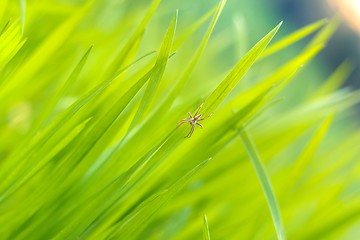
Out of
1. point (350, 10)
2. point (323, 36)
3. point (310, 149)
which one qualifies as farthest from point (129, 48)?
point (350, 10)

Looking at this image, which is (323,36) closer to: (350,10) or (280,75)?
(280,75)

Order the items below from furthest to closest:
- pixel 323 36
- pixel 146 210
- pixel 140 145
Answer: pixel 323 36 → pixel 140 145 → pixel 146 210

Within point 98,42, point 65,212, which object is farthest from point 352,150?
point 65,212

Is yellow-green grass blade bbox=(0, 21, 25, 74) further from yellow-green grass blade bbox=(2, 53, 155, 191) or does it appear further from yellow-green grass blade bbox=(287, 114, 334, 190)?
yellow-green grass blade bbox=(287, 114, 334, 190)

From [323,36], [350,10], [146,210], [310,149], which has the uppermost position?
[350,10]

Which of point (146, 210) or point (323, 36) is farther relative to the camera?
point (323, 36)

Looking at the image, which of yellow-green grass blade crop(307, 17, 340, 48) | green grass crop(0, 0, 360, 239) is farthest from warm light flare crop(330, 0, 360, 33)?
green grass crop(0, 0, 360, 239)

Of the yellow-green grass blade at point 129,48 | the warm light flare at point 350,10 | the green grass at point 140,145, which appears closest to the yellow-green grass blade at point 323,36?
the green grass at point 140,145
